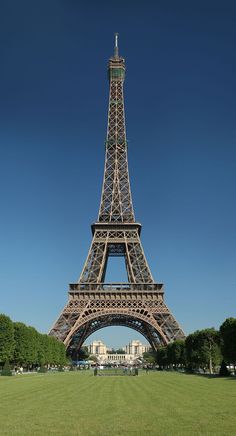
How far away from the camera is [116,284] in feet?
293

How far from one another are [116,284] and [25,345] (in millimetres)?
20547

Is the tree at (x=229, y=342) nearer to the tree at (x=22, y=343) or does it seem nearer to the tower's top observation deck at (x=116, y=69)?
the tree at (x=22, y=343)

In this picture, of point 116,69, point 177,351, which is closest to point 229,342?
point 177,351

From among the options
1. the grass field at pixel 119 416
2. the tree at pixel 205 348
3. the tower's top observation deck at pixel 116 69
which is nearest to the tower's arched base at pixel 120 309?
the tree at pixel 205 348

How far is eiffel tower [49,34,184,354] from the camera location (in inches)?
3342

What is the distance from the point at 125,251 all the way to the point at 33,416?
246 feet

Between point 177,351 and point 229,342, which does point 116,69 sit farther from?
point 229,342

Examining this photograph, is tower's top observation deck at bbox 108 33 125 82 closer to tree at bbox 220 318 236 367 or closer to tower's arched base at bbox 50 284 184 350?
tower's arched base at bbox 50 284 184 350

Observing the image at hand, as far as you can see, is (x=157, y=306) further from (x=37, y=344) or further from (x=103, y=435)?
(x=103, y=435)

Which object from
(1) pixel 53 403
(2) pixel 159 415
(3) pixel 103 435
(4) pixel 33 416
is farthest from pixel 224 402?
(3) pixel 103 435

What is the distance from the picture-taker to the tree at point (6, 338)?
68.4m

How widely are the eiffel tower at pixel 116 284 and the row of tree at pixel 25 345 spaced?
231cm

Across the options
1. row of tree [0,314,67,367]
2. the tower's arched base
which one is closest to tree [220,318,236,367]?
the tower's arched base

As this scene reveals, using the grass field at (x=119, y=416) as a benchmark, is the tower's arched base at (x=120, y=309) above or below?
above
